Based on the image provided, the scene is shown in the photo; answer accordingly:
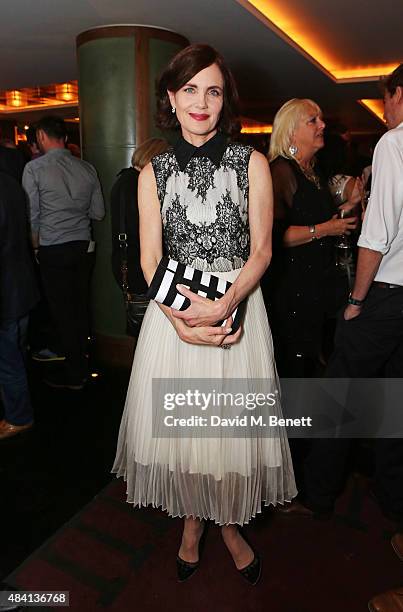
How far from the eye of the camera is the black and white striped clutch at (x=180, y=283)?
1586 mm

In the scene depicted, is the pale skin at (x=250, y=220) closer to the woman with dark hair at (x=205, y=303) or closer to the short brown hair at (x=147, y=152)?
the woman with dark hair at (x=205, y=303)

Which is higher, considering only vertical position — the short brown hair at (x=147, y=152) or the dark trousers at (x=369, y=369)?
the short brown hair at (x=147, y=152)

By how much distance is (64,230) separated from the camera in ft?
11.5

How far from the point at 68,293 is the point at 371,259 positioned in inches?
92.0

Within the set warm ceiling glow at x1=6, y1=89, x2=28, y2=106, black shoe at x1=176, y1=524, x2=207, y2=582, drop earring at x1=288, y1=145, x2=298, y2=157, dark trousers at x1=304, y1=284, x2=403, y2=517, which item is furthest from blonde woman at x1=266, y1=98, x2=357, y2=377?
warm ceiling glow at x1=6, y1=89, x2=28, y2=106

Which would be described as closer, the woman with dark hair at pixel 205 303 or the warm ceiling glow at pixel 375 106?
the woman with dark hair at pixel 205 303

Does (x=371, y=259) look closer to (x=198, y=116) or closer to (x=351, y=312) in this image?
(x=351, y=312)

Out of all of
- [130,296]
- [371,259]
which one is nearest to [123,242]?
[130,296]

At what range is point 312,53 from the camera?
5.74 m

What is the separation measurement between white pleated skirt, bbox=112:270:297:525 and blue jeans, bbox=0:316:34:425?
1.29m

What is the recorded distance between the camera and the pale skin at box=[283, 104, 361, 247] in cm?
240

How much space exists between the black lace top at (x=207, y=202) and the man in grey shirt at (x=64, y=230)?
6.47 feet

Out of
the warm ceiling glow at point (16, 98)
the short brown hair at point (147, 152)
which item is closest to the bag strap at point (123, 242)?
the short brown hair at point (147, 152)

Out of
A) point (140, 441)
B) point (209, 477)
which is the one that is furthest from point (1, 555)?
point (209, 477)
